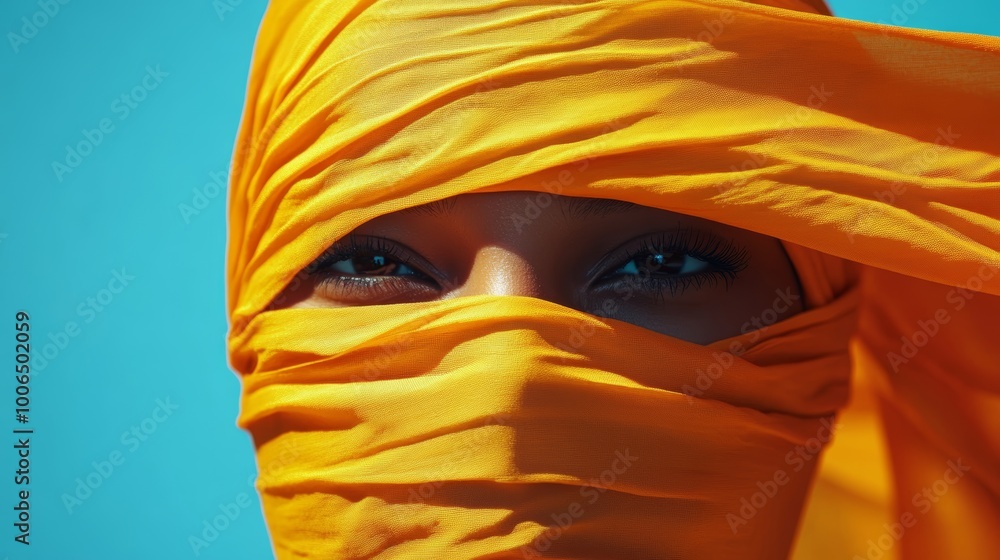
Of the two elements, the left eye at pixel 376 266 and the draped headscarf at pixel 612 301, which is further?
the left eye at pixel 376 266

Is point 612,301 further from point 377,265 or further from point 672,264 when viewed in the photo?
point 377,265

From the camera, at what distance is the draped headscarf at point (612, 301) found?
3.41 ft

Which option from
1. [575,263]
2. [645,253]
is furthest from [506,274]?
[645,253]

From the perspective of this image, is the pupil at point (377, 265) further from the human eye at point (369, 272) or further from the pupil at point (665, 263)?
the pupil at point (665, 263)

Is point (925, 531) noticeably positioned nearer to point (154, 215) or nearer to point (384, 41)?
point (384, 41)

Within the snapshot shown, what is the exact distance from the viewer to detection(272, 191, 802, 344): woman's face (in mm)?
1098

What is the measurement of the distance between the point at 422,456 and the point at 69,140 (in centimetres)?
122

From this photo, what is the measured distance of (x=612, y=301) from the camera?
1146mm

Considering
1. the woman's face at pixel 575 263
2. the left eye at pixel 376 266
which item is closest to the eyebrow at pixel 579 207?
the woman's face at pixel 575 263

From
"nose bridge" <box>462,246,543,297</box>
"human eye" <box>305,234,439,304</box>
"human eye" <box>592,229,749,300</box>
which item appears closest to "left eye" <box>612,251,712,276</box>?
"human eye" <box>592,229,749,300</box>

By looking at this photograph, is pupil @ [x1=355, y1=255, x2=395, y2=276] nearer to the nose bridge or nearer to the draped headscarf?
the draped headscarf

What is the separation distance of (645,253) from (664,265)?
45 mm

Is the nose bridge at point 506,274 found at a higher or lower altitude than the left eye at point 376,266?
lower

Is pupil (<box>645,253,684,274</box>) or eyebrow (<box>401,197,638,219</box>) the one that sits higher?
eyebrow (<box>401,197,638,219</box>)
